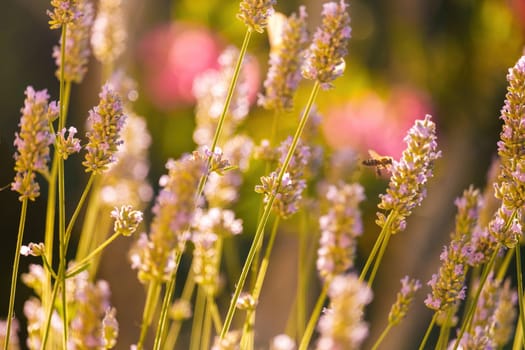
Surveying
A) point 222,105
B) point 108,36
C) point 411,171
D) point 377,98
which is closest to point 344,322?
point 411,171

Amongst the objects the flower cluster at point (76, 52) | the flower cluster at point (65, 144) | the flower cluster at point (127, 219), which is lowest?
the flower cluster at point (127, 219)

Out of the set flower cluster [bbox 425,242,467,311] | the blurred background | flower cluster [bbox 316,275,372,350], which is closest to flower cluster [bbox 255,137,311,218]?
flower cluster [bbox 425,242,467,311]

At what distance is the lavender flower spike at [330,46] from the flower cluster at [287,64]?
0.40ft

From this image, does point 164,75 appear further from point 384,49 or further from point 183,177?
point 183,177

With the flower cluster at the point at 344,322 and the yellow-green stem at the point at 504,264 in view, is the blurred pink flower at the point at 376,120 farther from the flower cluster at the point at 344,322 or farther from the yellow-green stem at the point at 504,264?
the flower cluster at the point at 344,322

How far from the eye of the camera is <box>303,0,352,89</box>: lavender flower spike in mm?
767

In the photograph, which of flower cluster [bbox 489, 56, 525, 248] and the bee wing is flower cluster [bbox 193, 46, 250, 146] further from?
flower cluster [bbox 489, 56, 525, 248]

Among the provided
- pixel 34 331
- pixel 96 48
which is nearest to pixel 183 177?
pixel 34 331

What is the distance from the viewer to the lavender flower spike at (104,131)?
0.72 m

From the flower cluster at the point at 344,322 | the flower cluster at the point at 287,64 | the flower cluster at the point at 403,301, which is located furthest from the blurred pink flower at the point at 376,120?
the flower cluster at the point at 344,322

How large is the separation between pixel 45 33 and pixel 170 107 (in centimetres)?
80

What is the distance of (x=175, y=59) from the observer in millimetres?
2688

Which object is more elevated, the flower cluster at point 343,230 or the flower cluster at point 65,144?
the flower cluster at point 65,144

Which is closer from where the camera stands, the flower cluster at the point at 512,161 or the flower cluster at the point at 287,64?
the flower cluster at the point at 512,161
